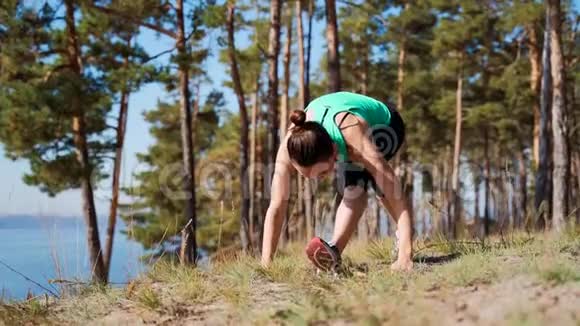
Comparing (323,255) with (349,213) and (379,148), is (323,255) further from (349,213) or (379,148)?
(379,148)

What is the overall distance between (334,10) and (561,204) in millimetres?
5058

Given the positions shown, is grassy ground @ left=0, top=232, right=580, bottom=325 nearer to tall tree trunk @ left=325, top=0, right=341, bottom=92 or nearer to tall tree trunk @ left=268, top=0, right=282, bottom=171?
tall tree trunk @ left=325, top=0, right=341, bottom=92

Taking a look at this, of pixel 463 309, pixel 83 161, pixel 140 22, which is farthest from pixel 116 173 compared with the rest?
pixel 463 309

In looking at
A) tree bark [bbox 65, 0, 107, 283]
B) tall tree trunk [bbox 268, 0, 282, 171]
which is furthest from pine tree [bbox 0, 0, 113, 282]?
tall tree trunk [bbox 268, 0, 282, 171]

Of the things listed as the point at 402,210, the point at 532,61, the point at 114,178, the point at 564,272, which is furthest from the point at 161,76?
→ the point at 532,61

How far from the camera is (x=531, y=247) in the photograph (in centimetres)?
360

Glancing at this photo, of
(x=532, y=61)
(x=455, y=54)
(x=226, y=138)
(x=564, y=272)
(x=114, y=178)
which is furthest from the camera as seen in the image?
(x=226, y=138)

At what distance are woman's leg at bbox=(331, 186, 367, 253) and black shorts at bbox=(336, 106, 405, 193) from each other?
0.04 meters

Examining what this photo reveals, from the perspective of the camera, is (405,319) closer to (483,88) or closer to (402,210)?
(402,210)

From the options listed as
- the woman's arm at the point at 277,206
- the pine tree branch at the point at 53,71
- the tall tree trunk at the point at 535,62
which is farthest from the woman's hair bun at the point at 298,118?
the tall tree trunk at the point at 535,62

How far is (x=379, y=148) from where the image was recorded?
133 inches

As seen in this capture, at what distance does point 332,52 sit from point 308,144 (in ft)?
24.4

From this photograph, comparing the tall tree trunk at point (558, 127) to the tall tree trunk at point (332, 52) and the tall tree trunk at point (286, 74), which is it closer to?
the tall tree trunk at point (332, 52)

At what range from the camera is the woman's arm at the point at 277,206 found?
11.2 feet
